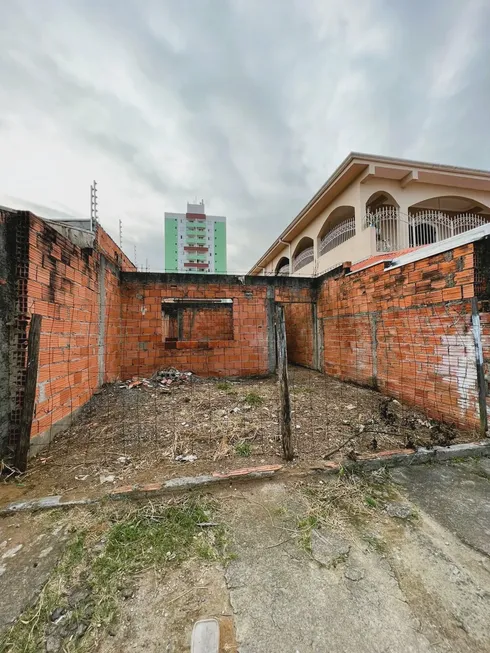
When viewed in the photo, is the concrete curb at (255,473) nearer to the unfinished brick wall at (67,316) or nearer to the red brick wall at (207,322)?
the unfinished brick wall at (67,316)

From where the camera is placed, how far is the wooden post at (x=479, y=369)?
299 centimetres

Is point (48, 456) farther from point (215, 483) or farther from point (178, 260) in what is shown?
point (178, 260)

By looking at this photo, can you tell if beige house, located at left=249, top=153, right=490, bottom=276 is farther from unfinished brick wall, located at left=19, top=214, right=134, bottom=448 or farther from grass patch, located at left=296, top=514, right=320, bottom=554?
grass patch, located at left=296, top=514, right=320, bottom=554

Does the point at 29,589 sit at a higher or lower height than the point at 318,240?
lower

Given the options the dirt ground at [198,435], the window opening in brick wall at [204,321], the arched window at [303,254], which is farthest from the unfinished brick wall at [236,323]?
the arched window at [303,254]

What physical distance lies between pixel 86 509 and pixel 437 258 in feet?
15.7

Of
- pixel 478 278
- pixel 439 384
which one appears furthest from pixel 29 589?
pixel 478 278

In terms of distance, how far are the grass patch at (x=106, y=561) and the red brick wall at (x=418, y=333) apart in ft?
10.9

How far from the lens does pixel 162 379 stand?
593cm

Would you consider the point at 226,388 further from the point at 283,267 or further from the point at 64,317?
the point at 283,267

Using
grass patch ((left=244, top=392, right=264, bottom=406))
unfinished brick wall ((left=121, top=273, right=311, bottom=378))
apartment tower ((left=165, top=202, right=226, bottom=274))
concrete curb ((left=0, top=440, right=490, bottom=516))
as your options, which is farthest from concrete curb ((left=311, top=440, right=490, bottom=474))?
apartment tower ((left=165, top=202, right=226, bottom=274))

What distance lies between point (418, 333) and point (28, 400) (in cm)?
488

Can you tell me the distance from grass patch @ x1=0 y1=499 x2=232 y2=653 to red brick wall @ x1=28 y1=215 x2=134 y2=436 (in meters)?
1.76

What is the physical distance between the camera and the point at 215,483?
2229mm
